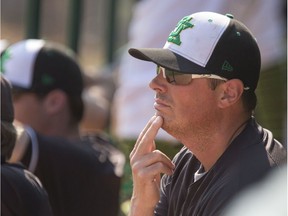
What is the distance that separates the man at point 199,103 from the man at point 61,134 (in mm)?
1317

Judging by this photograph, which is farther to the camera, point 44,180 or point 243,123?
point 44,180

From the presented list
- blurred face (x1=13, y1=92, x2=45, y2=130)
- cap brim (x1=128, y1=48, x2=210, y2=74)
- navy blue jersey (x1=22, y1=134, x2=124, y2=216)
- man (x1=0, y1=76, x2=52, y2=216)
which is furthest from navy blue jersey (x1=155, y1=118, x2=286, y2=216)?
blurred face (x1=13, y1=92, x2=45, y2=130)

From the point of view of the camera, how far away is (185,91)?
254 cm

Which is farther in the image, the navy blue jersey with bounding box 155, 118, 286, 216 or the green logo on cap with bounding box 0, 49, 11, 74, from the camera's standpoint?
the green logo on cap with bounding box 0, 49, 11, 74

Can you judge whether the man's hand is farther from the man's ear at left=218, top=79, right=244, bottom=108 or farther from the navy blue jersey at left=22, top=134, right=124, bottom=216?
the navy blue jersey at left=22, top=134, right=124, bottom=216

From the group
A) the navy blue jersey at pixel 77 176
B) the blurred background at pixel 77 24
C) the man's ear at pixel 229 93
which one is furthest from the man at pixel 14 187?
the blurred background at pixel 77 24

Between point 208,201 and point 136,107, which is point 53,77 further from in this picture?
point 208,201

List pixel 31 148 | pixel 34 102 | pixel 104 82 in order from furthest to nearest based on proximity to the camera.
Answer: pixel 104 82, pixel 34 102, pixel 31 148

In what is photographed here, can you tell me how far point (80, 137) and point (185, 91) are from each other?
1957 mm

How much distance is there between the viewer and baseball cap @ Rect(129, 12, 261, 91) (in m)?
2.50

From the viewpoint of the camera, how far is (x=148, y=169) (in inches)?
100

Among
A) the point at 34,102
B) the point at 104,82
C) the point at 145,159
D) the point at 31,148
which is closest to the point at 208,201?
the point at 145,159

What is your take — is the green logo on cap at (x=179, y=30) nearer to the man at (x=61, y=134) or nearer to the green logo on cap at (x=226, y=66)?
the green logo on cap at (x=226, y=66)

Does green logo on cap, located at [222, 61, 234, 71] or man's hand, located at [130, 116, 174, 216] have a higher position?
green logo on cap, located at [222, 61, 234, 71]
